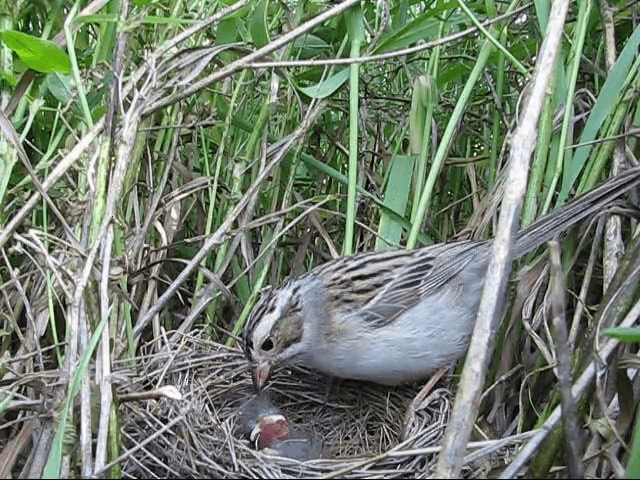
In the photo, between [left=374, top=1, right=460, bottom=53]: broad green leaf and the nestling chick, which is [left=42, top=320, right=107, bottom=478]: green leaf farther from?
[left=374, top=1, right=460, bottom=53]: broad green leaf

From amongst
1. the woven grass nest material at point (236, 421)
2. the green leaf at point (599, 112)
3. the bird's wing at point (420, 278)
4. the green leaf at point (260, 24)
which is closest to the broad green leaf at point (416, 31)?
the green leaf at point (260, 24)

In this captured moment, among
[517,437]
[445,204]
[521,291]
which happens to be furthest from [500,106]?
[517,437]

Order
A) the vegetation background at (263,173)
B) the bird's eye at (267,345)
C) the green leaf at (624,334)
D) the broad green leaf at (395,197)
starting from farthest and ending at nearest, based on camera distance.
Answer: the broad green leaf at (395,197) < the bird's eye at (267,345) < the vegetation background at (263,173) < the green leaf at (624,334)

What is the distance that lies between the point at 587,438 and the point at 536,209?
0.79 meters

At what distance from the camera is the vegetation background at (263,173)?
223 cm

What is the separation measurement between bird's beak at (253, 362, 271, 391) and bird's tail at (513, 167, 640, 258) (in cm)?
76

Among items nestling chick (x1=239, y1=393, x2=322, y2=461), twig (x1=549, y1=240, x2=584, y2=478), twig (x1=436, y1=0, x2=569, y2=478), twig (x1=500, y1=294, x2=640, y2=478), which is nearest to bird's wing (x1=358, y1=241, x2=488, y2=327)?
nestling chick (x1=239, y1=393, x2=322, y2=461)

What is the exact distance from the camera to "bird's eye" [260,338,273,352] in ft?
9.34

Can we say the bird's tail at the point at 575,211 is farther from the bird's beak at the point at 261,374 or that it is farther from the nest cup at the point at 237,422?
the bird's beak at the point at 261,374

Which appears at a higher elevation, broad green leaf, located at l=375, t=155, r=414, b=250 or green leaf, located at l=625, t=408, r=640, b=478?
broad green leaf, located at l=375, t=155, r=414, b=250

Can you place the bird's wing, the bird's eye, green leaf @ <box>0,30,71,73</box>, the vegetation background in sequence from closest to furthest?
the vegetation background → green leaf @ <box>0,30,71,73</box> → the bird's eye → the bird's wing

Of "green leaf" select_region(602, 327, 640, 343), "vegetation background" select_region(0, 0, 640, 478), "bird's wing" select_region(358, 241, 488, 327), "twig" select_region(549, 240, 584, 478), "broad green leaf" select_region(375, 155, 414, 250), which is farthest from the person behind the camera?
"broad green leaf" select_region(375, 155, 414, 250)

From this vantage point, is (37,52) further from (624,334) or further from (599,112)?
(624,334)

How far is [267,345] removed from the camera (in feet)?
9.40
